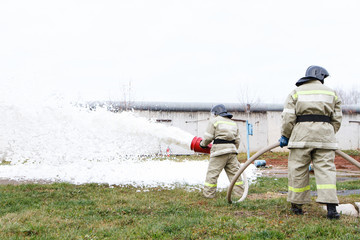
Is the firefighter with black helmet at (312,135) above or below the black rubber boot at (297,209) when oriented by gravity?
above

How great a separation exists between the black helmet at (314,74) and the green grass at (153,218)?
6.31ft

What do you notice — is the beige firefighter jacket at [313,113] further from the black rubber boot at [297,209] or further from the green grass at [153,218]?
the green grass at [153,218]

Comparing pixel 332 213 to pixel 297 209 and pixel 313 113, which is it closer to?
pixel 297 209

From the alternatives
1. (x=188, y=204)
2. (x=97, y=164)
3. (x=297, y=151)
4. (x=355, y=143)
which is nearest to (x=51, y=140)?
(x=97, y=164)

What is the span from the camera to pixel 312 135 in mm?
4547

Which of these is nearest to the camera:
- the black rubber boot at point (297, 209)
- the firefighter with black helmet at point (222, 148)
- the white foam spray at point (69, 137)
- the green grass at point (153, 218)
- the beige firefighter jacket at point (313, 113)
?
the green grass at point (153, 218)

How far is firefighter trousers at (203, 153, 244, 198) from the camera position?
650 cm

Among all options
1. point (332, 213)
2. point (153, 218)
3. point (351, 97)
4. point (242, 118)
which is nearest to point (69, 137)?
point (153, 218)

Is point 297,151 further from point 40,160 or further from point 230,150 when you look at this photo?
point 40,160

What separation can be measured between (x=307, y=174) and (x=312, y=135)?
57cm

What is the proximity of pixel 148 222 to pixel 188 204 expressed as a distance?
1.34 meters

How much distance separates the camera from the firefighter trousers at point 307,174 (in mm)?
4391

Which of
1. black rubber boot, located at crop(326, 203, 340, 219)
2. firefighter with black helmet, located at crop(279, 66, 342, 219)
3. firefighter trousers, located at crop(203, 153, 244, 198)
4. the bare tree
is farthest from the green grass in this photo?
the bare tree

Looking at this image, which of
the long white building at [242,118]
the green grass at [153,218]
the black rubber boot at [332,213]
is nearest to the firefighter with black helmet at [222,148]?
the green grass at [153,218]
